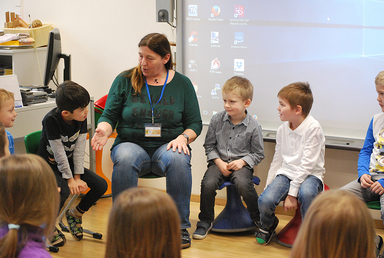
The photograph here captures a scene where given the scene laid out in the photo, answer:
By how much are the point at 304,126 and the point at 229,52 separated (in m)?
0.87

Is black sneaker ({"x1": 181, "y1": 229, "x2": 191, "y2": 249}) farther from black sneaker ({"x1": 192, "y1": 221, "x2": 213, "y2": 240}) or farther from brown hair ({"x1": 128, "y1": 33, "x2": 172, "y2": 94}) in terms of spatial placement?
brown hair ({"x1": 128, "y1": 33, "x2": 172, "y2": 94})

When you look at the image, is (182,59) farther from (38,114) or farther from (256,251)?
(256,251)

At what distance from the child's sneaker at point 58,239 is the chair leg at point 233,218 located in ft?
3.13

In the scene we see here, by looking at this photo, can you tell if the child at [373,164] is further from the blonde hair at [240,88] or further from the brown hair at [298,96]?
the blonde hair at [240,88]

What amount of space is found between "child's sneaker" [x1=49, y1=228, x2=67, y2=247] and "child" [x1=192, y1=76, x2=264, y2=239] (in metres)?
0.82

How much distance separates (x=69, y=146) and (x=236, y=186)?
105 cm

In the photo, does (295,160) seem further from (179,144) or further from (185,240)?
(185,240)

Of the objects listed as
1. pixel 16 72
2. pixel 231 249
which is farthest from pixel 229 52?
pixel 16 72

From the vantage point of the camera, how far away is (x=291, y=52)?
9.07 ft

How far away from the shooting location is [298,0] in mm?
2688

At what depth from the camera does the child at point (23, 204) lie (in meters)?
1.09

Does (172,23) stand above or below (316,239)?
above

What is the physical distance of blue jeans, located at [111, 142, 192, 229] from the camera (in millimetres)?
2258

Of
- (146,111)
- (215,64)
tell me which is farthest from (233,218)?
(215,64)
